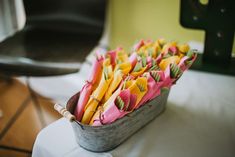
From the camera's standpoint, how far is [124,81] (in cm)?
69

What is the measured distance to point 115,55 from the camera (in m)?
0.82

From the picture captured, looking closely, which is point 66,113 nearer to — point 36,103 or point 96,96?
point 96,96

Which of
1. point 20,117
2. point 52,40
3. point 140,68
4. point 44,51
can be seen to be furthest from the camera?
point 20,117

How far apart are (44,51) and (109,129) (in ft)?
2.82

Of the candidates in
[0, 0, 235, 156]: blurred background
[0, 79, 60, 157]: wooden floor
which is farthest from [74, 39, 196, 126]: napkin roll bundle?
[0, 79, 60, 157]: wooden floor

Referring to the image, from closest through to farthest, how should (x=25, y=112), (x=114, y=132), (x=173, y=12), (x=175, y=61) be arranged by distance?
1. (x=114, y=132)
2. (x=175, y=61)
3. (x=173, y=12)
4. (x=25, y=112)

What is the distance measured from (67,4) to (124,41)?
407 mm

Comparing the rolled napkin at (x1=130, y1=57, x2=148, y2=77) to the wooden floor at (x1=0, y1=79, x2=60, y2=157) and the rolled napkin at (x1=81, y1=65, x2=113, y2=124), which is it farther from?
the wooden floor at (x1=0, y1=79, x2=60, y2=157)

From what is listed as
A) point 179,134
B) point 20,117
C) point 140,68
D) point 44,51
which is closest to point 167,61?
point 140,68

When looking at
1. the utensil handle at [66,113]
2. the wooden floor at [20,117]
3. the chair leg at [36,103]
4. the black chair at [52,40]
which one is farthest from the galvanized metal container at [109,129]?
the chair leg at [36,103]

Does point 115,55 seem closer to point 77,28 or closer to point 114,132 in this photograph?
point 114,132

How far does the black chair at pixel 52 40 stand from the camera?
1261 mm

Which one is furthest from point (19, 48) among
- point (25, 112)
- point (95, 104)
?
point (95, 104)

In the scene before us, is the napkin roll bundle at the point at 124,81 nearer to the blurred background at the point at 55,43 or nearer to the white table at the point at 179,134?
the white table at the point at 179,134
